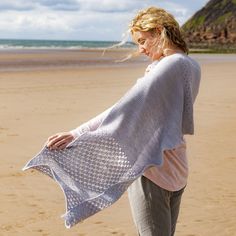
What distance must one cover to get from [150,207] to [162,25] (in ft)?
2.73

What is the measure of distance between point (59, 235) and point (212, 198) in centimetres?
185

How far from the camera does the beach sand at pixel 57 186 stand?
5.49 m

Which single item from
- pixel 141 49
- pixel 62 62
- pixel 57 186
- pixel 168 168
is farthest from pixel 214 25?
pixel 168 168

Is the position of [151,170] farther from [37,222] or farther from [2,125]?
[2,125]

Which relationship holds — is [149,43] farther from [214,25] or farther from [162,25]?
[214,25]

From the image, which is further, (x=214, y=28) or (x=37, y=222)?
(x=214, y=28)

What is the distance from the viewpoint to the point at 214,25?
5212 inches

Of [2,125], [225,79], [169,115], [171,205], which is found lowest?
[225,79]

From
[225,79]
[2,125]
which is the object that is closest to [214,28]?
[225,79]

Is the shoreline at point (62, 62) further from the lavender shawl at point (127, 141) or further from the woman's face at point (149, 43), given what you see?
the lavender shawl at point (127, 141)

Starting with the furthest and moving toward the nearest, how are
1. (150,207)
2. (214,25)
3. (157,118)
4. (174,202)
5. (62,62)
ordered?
1. (214,25)
2. (62,62)
3. (174,202)
4. (150,207)
5. (157,118)

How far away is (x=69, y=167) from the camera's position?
2799 mm

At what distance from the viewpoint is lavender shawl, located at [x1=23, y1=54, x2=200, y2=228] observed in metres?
2.70

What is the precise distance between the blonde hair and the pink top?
0.13 meters
